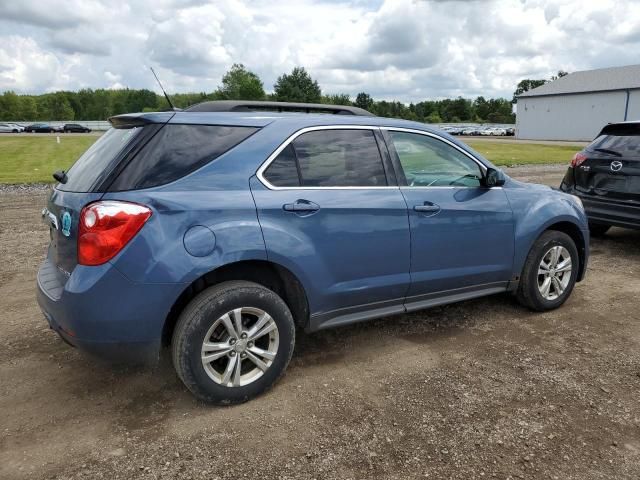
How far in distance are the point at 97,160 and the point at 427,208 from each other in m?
2.23

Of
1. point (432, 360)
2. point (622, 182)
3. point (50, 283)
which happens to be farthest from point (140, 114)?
point (622, 182)

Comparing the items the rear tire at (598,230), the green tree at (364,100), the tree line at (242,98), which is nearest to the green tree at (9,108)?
the tree line at (242,98)

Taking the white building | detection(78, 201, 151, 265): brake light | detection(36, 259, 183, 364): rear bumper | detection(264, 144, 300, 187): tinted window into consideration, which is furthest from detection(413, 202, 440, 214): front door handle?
the white building

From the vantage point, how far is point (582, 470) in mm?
2590

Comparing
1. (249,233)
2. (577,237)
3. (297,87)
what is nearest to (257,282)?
(249,233)

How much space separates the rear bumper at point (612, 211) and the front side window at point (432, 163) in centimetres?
312

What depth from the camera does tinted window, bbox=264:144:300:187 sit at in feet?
10.6

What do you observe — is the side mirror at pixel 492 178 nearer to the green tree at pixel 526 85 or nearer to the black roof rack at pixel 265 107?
the black roof rack at pixel 265 107

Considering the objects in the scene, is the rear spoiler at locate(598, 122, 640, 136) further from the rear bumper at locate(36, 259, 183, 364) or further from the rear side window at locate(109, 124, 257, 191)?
the rear bumper at locate(36, 259, 183, 364)

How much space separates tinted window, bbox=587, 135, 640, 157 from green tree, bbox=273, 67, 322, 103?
78738 mm

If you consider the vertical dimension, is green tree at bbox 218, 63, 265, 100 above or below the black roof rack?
above

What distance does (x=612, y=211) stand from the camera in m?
6.42

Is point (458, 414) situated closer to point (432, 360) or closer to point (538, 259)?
point (432, 360)

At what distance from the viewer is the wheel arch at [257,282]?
309 centimetres
